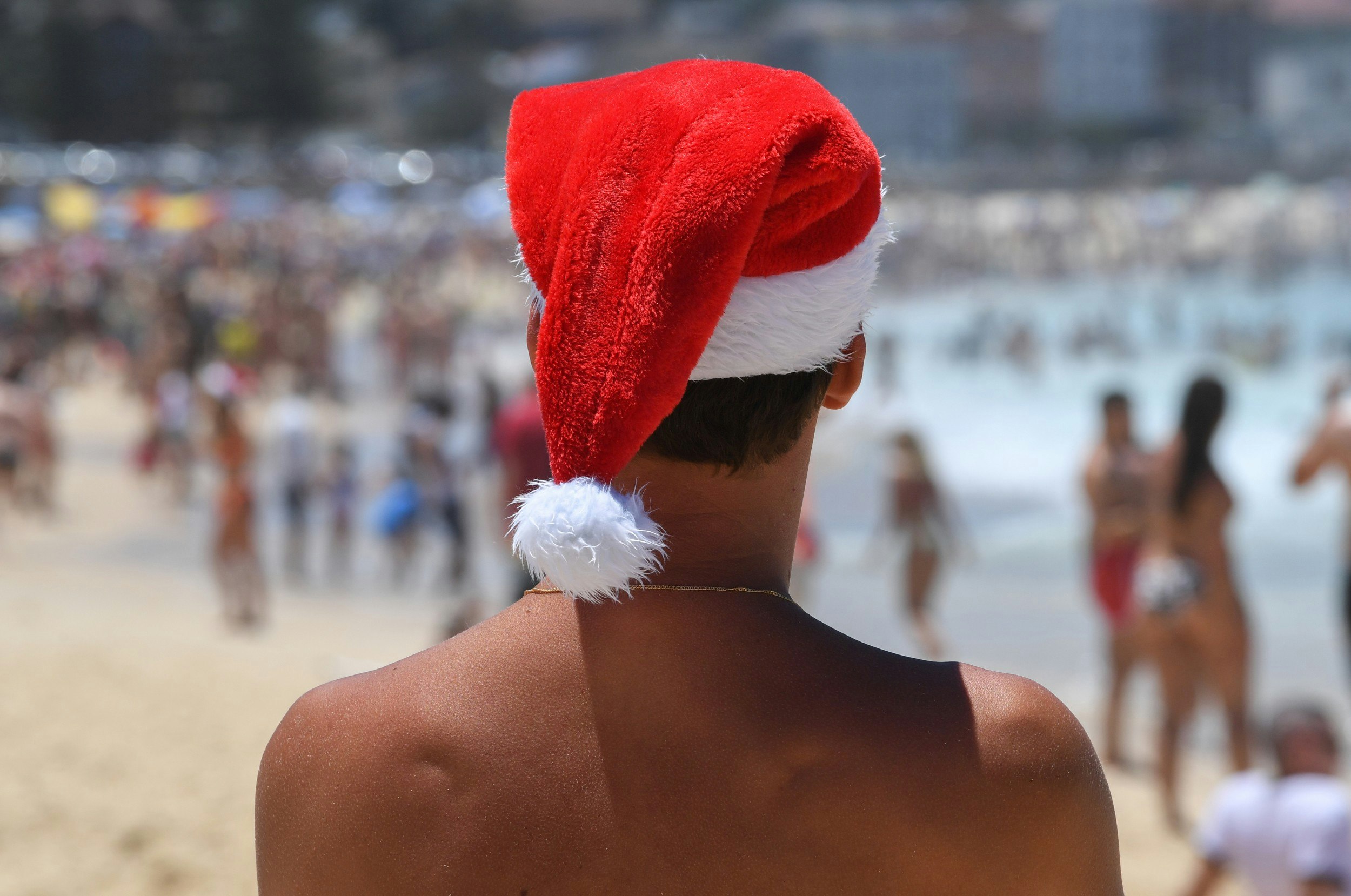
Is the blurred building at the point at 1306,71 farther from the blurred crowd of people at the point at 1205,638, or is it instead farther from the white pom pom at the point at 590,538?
the white pom pom at the point at 590,538

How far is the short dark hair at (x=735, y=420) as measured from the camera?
0.91m

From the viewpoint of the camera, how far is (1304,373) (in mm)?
26266

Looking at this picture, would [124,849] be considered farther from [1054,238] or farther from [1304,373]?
[1054,238]

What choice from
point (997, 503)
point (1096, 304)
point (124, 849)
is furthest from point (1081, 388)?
point (124, 849)

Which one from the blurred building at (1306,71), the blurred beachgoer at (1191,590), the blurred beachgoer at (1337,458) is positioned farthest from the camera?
the blurred building at (1306,71)

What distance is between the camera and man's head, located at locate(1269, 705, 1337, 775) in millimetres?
3314

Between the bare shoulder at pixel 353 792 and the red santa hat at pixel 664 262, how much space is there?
150 mm

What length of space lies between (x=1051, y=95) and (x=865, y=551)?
61.2 meters

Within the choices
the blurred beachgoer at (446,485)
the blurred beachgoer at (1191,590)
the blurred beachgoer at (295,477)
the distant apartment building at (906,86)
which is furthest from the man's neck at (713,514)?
the distant apartment building at (906,86)

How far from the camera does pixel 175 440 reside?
1274 cm

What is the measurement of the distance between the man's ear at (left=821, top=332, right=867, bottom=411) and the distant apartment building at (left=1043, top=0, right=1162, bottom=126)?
226 ft

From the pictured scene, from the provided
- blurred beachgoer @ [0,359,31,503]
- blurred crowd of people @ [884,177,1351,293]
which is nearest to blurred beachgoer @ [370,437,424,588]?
blurred beachgoer @ [0,359,31,503]

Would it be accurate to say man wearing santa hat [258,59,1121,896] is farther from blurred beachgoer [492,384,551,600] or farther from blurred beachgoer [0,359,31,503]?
blurred beachgoer [0,359,31,503]

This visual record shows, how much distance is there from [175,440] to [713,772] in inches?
503
